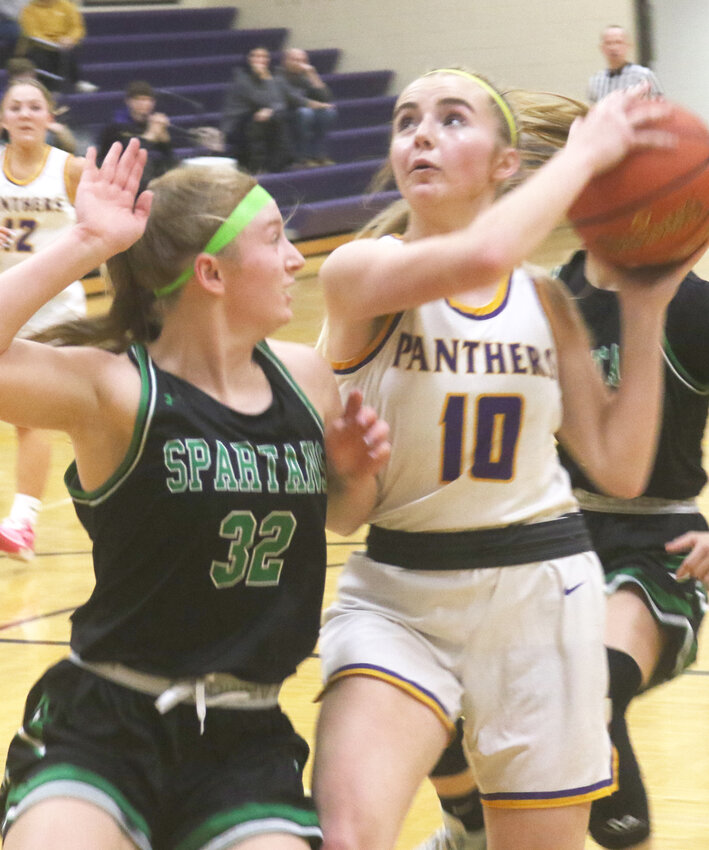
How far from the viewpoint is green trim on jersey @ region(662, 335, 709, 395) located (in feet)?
9.93

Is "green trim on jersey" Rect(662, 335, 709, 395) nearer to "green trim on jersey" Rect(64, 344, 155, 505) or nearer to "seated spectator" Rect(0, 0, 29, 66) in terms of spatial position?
"green trim on jersey" Rect(64, 344, 155, 505)

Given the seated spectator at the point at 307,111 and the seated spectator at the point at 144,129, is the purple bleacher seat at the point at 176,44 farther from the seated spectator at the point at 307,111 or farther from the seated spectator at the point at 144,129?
the seated spectator at the point at 144,129

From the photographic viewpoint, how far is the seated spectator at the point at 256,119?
42.8ft

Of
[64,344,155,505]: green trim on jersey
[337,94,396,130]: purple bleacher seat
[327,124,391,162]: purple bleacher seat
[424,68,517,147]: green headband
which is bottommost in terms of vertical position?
[327,124,391,162]: purple bleacher seat

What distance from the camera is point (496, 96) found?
2.50 m

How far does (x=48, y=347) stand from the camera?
82.7 inches

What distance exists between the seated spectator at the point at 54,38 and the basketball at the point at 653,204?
1125 cm

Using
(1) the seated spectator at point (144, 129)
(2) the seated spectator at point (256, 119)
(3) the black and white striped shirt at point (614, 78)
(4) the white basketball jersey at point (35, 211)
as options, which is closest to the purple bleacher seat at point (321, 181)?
(2) the seated spectator at point (256, 119)

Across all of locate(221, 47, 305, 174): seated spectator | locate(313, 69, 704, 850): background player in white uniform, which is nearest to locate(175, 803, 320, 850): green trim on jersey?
locate(313, 69, 704, 850): background player in white uniform

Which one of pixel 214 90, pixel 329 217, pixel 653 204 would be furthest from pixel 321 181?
pixel 653 204

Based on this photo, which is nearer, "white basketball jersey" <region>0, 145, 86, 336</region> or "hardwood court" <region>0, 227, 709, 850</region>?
"hardwood court" <region>0, 227, 709, 850</region>

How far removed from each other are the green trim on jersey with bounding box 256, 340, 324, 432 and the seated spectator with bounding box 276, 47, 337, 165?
Answer: 38.1 ft

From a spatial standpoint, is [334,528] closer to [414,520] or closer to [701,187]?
[414,520]

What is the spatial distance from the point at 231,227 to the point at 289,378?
0.30 m
